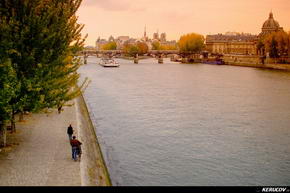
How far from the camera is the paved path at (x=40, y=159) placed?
1248 centimetres

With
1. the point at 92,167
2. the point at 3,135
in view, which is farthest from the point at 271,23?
the point at 92,167

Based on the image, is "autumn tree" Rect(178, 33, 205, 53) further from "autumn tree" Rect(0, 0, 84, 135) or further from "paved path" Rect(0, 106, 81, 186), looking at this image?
"autumn tree" Rect(0, 0, 84, 135)

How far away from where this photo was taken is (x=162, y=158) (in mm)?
19359

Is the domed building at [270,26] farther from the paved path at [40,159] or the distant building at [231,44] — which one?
the paved path at [40,159]

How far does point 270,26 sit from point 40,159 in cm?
11977

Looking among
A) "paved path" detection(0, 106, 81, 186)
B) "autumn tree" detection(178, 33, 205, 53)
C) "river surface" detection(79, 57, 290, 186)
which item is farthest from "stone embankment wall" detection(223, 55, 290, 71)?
"paved path" detection(0, 106, 81, 186)

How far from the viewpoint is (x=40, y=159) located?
47.7ft

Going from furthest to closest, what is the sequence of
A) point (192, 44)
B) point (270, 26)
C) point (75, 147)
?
point (270, 26)
point (192, 44)
point (75, 147)

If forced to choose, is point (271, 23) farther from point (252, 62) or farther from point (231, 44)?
point (252, 62)

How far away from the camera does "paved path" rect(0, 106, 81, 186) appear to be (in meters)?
12.5

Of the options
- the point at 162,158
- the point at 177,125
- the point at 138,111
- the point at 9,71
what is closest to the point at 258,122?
the point at 177,125

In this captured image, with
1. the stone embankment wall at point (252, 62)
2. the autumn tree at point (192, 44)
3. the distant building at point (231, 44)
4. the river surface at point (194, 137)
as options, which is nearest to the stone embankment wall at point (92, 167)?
the river surface at point (194, 137)

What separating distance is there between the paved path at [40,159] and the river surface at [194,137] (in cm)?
252

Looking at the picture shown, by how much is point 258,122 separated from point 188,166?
11.4 metres
